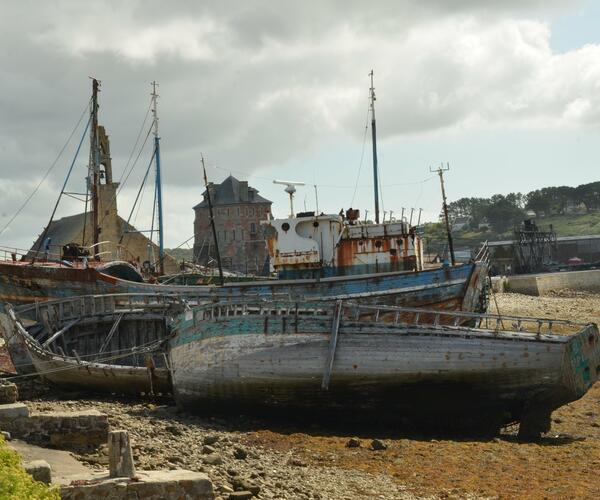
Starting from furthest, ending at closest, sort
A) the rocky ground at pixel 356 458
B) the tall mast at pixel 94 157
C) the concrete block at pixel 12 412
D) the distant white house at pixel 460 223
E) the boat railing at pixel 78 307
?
1. the distant white house at pixel 460 223
2. the tall mast at pixel 94 157
3. the boat railing at pixel 78 307
4. the concrete block at pixel 12 412
5. the rocky ground at pixel 356 458

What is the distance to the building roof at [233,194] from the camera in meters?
89.4

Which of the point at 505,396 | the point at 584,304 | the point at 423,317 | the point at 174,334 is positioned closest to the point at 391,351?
the point at 505,396

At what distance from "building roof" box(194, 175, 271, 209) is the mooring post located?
7924 cm

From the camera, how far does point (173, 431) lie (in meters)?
16.6

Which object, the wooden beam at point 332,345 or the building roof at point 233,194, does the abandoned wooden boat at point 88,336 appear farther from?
the building roof at point 233,194

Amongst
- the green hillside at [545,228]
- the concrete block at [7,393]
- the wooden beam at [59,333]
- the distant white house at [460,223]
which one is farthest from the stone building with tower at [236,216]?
the concrete block at [7,393]

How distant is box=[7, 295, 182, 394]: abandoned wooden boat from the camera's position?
2311cm

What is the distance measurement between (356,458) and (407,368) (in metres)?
3.60

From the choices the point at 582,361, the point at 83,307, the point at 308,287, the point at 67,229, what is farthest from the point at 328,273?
the point at 67,229

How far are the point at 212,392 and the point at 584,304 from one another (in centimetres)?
4271

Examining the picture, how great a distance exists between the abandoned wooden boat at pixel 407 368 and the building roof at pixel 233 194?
70.5 meters

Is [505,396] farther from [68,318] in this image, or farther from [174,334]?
[68,318]

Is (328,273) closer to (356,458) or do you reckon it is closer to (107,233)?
(356,458)

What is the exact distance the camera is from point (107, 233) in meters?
58.9
